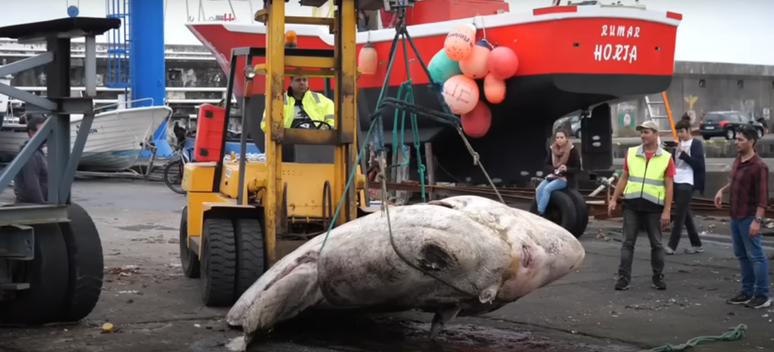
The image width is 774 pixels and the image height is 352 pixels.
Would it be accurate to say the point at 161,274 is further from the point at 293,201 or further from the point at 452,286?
the point at 452,286

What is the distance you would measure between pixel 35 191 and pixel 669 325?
547 cm

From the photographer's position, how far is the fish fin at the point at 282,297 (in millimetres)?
6293

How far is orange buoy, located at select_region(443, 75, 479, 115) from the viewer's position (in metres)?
13.6

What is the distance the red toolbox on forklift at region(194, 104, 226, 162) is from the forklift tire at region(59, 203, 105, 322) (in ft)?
7.40

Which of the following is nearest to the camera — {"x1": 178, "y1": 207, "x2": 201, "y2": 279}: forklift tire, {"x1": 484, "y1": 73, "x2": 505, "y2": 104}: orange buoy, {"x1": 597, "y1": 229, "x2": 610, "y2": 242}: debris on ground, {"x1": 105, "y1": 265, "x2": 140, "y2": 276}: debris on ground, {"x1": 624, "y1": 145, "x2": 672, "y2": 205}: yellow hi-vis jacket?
{"x1": 624, "y1": 145, "x2": 672, "y2": 205}: yellow hi-vis jacket

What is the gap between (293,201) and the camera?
310 inches

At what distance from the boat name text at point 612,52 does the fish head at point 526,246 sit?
794 cm

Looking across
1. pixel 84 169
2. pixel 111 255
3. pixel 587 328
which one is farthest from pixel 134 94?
pixel 587 328

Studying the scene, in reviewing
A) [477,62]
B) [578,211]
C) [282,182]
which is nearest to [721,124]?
[477,62]

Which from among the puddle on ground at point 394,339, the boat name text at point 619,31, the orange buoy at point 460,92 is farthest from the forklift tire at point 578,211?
the puddle on ground at point 394,339

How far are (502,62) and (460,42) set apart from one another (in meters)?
0.68

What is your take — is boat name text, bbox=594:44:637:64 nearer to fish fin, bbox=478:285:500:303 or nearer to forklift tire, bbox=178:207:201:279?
forklift tire, bbox=178:207:201:279

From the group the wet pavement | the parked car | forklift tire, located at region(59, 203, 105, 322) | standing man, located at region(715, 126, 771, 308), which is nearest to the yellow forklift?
the wet pavement

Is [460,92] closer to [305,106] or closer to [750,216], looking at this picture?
[305,106]
